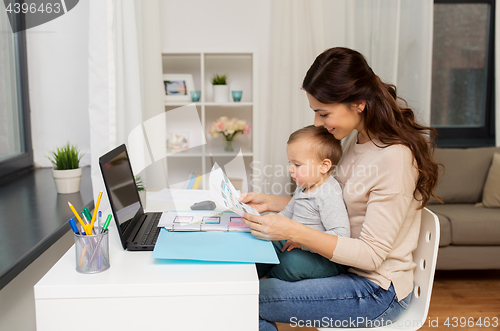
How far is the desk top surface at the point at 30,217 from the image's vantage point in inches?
39.7

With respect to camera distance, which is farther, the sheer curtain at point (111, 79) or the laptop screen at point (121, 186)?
the sheer curtain at point (111, 79)

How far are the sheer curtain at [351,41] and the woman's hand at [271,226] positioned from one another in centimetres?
182

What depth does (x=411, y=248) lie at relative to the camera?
1.12 meters

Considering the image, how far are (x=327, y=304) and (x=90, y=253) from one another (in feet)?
2.00

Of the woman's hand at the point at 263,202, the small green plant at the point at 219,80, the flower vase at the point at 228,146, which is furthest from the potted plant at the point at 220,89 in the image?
the woman's hand at the point at 263,202

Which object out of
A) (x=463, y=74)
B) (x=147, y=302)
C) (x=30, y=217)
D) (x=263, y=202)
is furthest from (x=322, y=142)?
(x=463, y=74)

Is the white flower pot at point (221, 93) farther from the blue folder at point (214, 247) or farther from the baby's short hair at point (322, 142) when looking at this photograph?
the blue folder at point (214, 247)

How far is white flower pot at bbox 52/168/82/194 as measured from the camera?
1663 millimetres

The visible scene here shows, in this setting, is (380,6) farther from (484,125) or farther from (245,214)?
(245,214)

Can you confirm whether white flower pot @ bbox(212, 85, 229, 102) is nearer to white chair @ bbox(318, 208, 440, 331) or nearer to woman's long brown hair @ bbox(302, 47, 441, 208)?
woman's long brown hair @ bbox(302, 47, 441, 208)

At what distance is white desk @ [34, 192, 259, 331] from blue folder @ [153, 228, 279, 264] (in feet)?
0.21

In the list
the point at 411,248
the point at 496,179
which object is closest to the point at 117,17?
the point at 411,248

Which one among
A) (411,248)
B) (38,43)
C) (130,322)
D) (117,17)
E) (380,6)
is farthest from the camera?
(380,6)

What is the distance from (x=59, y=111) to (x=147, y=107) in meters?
0.49
